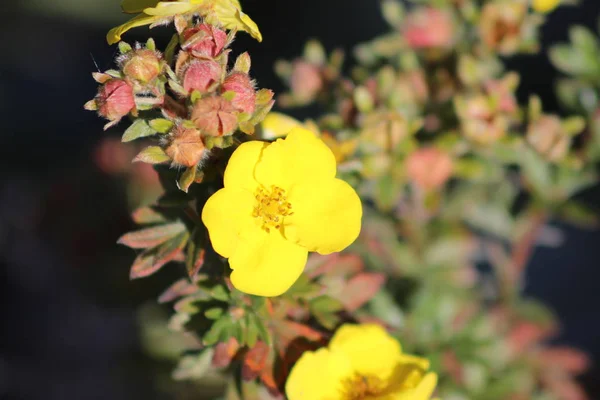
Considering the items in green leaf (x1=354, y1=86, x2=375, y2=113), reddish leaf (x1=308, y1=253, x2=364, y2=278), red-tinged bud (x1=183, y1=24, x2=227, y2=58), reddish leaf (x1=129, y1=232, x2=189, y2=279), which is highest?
red-tinged bud (x1=183, y1=24, x2=227, y2=58)

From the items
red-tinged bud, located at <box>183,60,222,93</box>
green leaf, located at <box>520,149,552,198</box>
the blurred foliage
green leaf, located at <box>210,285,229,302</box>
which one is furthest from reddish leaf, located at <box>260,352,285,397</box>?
green leaf, located at <box>520,149,552,198</box>

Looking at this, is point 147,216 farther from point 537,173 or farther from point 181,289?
point 537,173

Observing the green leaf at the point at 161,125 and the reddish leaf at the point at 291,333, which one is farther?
the reddish leaf at the point at 291,333

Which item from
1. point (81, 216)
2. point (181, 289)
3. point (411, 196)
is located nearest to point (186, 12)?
point (181, 289)

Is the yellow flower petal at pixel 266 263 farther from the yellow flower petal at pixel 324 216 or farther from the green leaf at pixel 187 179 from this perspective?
the green leaf at pixel 187 179

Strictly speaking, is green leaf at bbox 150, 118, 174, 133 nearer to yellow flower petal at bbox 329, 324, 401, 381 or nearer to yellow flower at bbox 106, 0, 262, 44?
yellow flower at bbox 106, 0, 262, 44

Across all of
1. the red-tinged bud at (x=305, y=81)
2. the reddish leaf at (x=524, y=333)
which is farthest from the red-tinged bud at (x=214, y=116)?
the reddish leaf at (x=524, y=333)
